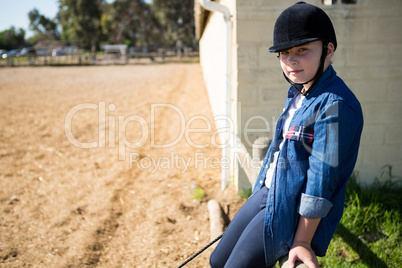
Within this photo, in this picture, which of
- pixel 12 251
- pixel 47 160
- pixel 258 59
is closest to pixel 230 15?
pixel 258 59

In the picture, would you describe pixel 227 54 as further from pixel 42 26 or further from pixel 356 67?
pixel 42 26

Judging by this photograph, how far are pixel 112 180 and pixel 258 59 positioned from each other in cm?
271

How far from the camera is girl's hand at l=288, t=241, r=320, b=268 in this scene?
119cm

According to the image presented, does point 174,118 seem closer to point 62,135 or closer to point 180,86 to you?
point 62,135

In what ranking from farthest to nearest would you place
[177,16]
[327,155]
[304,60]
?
[177,16], [304,60], [327,155]

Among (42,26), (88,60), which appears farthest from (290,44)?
(42,26)

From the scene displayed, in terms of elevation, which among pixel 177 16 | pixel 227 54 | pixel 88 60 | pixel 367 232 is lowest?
pixel 367 232

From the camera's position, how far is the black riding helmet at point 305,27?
1.21 m

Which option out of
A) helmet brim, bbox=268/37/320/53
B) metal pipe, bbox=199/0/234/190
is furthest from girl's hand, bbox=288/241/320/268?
metal pipe, bbox=199/0/234/190

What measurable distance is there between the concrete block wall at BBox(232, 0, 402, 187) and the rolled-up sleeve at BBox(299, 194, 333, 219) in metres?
2.31

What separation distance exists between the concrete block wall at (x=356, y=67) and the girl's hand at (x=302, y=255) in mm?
2341

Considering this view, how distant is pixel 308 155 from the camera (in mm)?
1300

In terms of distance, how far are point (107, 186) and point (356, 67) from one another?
352 cm

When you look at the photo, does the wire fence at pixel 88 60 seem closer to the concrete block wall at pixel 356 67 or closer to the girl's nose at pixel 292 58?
the concrete block wall at pixel 356 67
